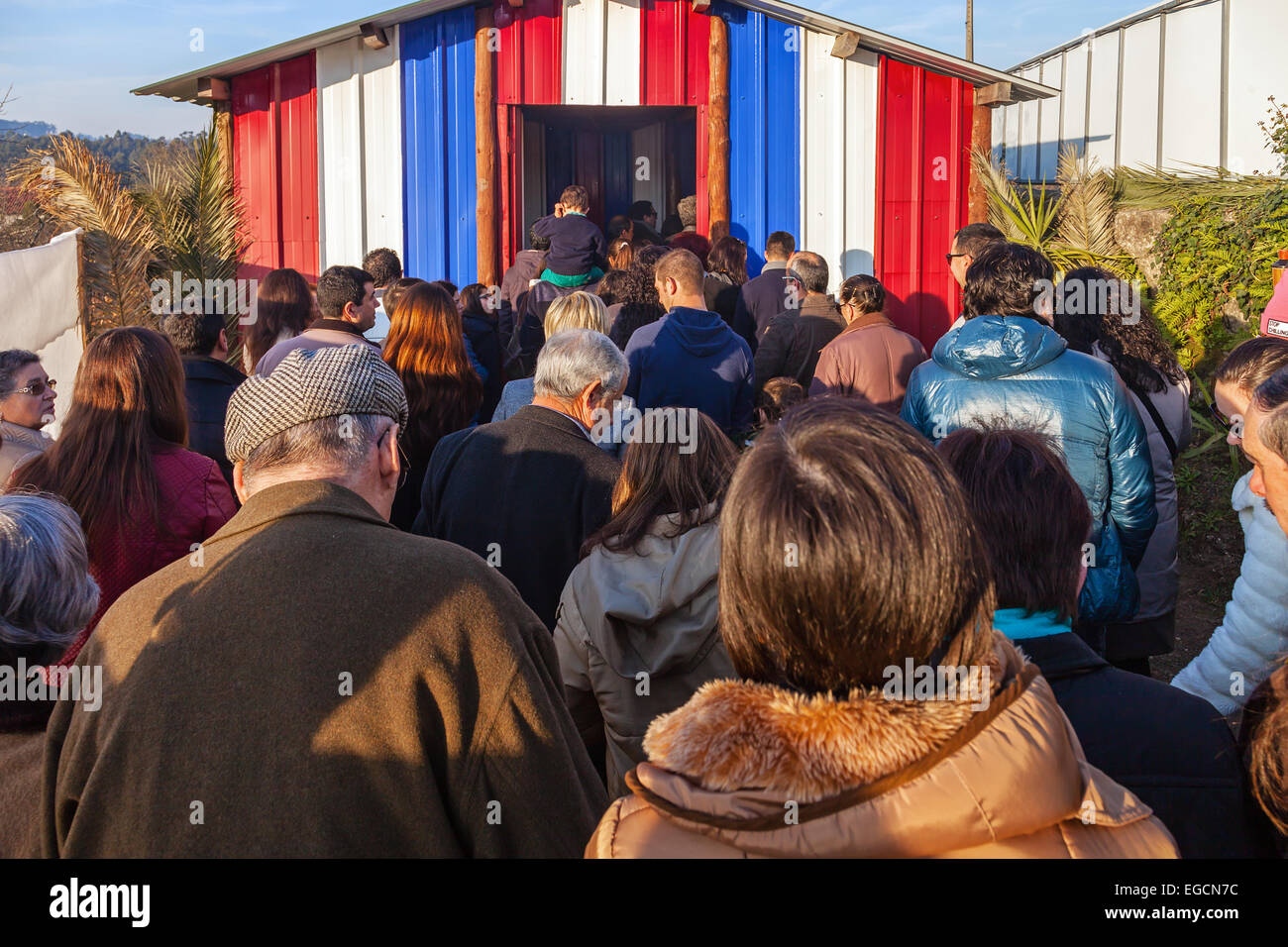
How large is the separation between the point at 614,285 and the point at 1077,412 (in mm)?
3741

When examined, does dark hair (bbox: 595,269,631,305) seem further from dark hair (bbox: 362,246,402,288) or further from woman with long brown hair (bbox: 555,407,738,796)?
woman with long brown hair (bbox: 555,407,738,796)

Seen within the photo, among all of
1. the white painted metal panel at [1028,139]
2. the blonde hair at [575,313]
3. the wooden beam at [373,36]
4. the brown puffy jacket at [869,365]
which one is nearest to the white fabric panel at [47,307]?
the wooden beam at [373,36]

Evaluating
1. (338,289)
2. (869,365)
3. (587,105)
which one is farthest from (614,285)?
(587,105)

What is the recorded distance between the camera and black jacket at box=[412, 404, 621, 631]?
3.89m

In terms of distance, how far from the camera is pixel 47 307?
7.44m

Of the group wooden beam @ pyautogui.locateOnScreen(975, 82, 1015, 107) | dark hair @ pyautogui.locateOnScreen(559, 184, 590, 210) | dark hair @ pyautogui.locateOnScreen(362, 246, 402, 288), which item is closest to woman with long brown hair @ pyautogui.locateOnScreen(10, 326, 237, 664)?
dark hair @ pyautogui.locateOnScreen(362, 246, 402, 288)

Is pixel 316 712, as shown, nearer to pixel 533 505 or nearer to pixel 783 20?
pixel 533 505

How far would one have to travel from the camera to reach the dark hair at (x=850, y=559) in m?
1.49

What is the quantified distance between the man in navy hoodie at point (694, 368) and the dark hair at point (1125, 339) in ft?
5.49

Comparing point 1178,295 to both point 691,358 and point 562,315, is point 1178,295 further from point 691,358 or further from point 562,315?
point 562,315

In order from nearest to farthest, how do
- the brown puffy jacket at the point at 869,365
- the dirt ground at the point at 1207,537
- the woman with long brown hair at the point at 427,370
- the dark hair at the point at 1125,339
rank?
1. the dark hair at the point at 1125,339
2. the woman with long brown hair at the point at 427,370
3. the brown puffy jacket at the point at 869,365
4. the dirt ground at the point at 1207,537

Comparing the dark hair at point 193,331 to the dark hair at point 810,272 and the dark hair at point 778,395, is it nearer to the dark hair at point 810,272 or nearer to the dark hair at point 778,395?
the dark hair at point 778,395

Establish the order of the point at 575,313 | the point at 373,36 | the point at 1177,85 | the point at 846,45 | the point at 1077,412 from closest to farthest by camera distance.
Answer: the point at 1077,412 < the point at 575,313 < the point at 373,36 < the point at 846,45 < the point at 1177,85

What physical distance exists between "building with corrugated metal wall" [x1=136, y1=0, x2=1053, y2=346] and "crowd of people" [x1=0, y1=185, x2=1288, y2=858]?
6699 millimetres
